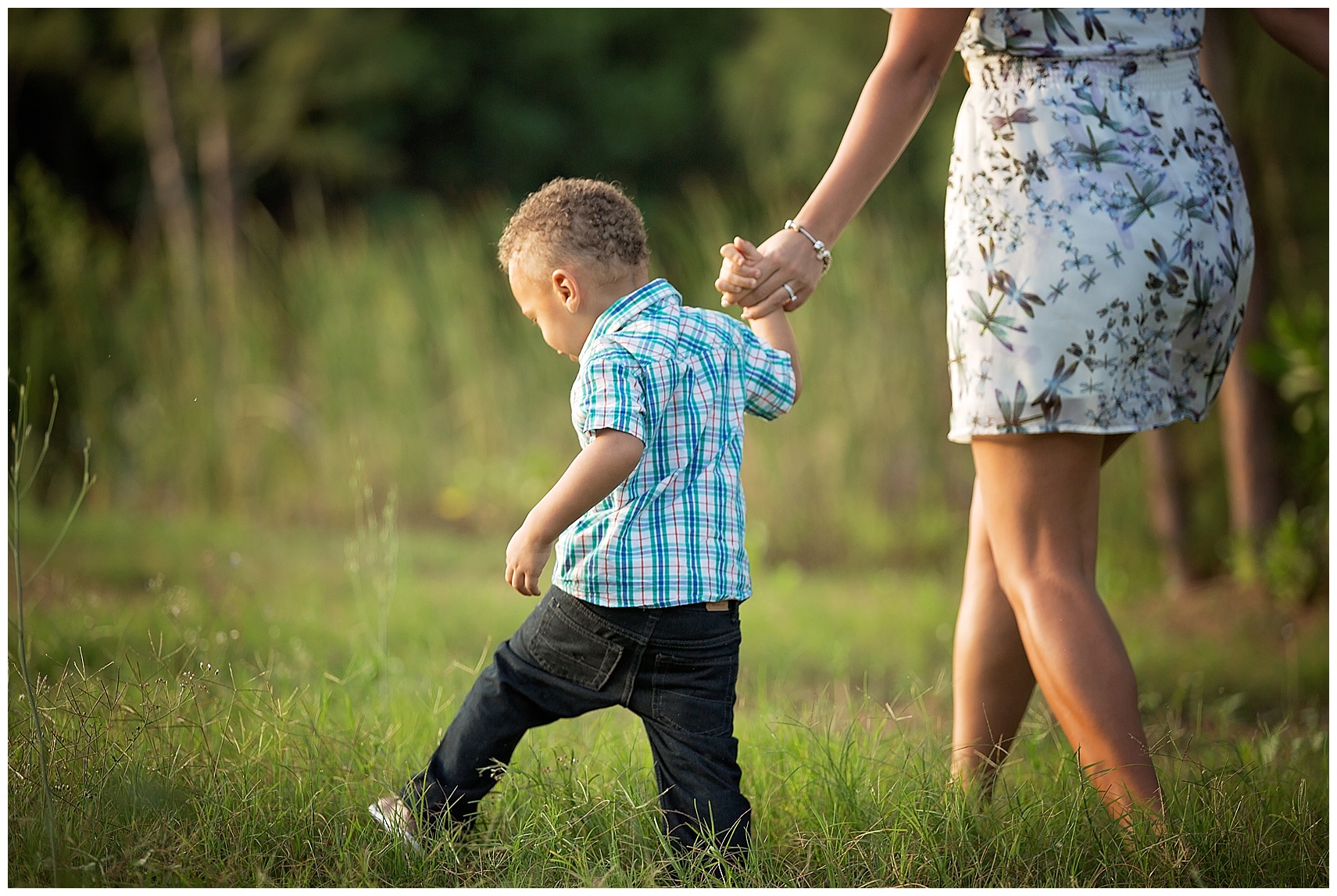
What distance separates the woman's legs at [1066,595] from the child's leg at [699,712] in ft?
1.27

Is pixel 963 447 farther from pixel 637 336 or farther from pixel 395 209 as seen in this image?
pixel 395 209

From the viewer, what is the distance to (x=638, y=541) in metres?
1.55

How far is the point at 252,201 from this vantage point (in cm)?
885

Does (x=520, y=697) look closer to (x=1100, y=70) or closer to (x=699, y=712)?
(x=699, y=712)

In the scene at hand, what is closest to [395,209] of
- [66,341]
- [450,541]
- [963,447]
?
[66,341]

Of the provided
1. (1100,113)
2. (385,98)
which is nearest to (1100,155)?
(1100,113)

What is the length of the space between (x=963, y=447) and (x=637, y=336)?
11.1 ft

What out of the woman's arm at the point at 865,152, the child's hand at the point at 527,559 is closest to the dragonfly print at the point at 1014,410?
the woman's arm at the point at 865,152

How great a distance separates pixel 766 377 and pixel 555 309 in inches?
11.9

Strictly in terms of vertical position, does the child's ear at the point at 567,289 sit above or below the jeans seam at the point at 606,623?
above

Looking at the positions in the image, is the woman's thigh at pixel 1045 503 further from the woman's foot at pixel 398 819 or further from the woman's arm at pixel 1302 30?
the woman's foot at pixel 398 819

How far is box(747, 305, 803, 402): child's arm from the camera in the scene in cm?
171

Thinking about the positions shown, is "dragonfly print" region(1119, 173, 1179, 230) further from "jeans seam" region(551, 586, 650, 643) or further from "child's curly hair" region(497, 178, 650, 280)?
"jeans seam" region(551, 586, 650, 643)

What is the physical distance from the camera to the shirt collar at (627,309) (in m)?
1.59
